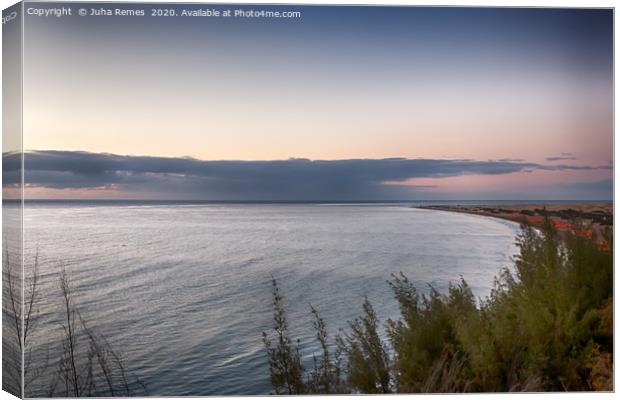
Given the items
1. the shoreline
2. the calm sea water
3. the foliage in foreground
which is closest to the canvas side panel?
the calm sea water

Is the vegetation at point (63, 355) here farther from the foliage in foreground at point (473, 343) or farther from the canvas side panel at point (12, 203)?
the foliage in foreground at point (473, 343)

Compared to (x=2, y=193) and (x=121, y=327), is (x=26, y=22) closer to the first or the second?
(x=2, y=193)

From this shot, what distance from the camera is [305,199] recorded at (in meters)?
6.85

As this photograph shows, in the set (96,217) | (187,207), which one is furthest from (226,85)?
(96,217)

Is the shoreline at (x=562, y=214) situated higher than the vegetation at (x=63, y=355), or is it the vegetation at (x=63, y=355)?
the shoreline at (x=562, y=214)

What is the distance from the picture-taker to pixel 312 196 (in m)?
6.86

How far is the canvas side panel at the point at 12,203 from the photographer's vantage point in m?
6.34

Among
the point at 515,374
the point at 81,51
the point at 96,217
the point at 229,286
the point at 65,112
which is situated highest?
the point at 81,51

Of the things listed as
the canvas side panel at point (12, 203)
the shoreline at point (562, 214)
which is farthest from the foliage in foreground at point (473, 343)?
the canvas side panel at point (12, 203)

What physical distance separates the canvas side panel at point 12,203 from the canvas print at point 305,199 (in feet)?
0.07

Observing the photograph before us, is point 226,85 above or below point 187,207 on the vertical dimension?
above

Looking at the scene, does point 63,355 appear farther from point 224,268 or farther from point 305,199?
point 305,199

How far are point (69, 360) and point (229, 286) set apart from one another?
1.29 m

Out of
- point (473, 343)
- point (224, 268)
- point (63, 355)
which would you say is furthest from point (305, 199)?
point (63, 355)
